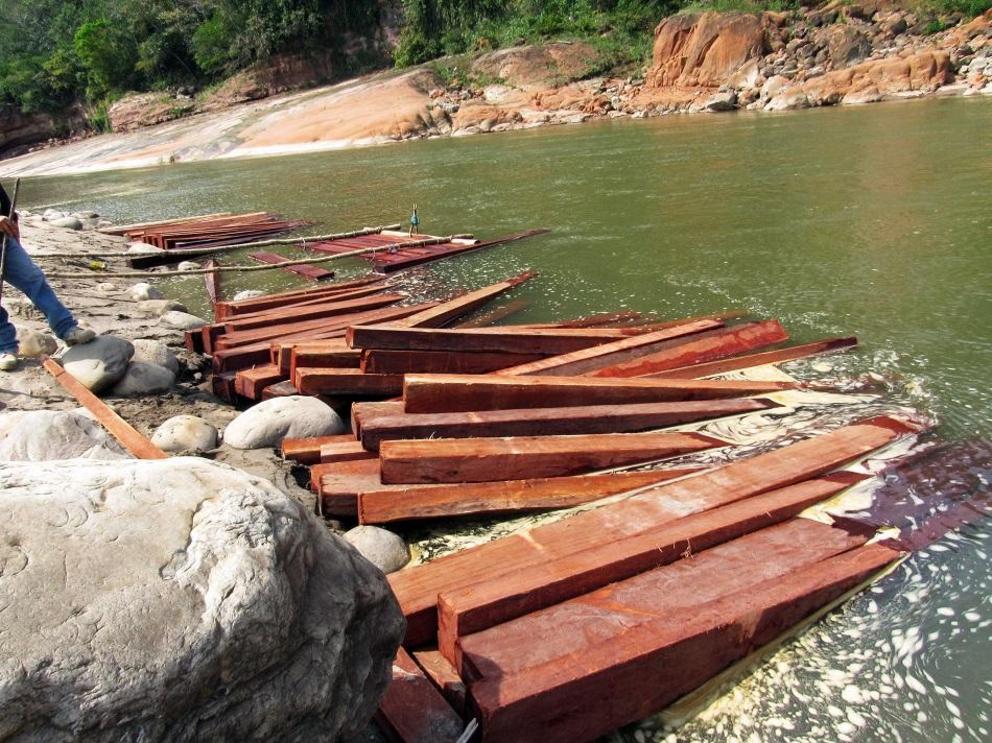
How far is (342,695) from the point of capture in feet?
6.28

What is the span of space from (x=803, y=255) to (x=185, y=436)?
25.7 ft

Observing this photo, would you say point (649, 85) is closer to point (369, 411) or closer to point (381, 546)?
point (369, 411)

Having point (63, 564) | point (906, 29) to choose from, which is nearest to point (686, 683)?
point (63, 564)

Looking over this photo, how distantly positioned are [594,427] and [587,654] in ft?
6.90

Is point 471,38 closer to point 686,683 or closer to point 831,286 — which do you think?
point 831,286

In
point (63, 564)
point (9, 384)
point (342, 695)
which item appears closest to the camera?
point (63, 564)

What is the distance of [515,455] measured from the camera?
4078mm

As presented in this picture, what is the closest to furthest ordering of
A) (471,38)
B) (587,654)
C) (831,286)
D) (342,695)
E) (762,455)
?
(342,695)
(587,654)
(762,455)
(831,286)
(471,38)

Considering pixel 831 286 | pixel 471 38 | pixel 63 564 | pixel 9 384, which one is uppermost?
pixel 471 38

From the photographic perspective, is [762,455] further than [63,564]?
Yes

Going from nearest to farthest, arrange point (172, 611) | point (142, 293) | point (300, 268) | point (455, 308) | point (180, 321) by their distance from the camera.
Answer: point (172, 611), point (455, 308), point (180, 321), point (142, 293), point (300, 268)

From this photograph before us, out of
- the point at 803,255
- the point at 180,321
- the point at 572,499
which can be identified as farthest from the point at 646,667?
the point at 803,255

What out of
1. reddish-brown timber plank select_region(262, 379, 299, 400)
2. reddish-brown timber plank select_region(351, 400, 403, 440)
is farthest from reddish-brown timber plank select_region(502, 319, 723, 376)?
reddish-brown timber plank select_region(262, 379, 299, 400)

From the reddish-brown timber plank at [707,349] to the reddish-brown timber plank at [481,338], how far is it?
56 centimetres
